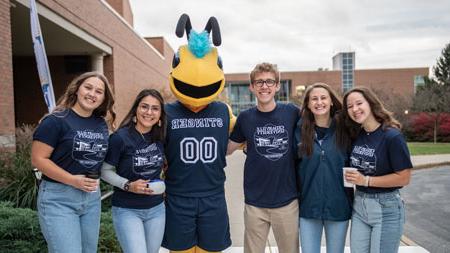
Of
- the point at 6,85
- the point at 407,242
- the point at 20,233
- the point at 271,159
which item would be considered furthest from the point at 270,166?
the point at 6,85

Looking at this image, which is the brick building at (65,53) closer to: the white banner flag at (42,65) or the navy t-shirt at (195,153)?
the white banner flag at (42,65)

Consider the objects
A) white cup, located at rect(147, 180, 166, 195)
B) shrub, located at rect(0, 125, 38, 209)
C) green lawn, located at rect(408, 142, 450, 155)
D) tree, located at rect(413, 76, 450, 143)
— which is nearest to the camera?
white cup, located at rect(147, 180, 166, 195)

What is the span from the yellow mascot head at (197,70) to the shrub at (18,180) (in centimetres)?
342

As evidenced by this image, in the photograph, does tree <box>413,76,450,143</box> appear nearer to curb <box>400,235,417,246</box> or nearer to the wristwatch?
curb <box>400,235,417,246</box>

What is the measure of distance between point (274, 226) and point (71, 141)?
183cm

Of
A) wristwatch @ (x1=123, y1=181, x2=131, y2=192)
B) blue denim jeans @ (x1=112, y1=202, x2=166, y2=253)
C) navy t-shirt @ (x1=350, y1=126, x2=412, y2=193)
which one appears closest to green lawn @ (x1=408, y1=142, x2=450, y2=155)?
navy t-shirt @ (x1=350, y1=126, x2=412, y2=193)

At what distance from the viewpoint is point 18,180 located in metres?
6.05

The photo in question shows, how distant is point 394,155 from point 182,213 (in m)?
1.74

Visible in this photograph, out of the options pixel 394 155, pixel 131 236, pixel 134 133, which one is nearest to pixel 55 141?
pixel 134 133

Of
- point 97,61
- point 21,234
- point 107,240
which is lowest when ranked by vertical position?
point 107,240

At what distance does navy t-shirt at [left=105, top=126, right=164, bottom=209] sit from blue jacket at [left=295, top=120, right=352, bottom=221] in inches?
49.6

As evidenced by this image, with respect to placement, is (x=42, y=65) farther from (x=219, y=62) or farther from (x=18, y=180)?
(x=219, y=62)

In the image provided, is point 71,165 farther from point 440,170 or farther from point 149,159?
point 440,170

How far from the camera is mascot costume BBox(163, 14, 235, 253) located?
11.1 feet
